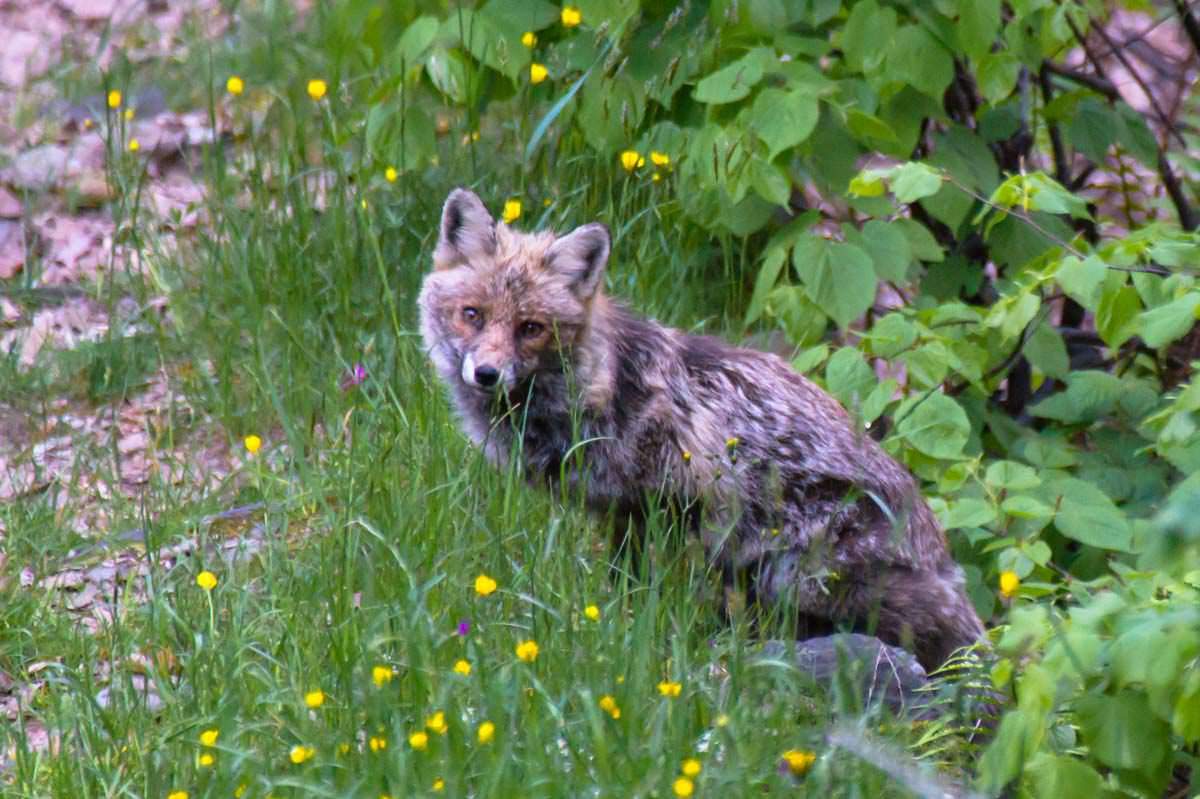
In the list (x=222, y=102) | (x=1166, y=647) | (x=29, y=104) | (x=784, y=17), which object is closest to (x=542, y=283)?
(x=784, y=17)

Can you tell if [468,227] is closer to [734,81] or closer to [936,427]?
[734,81]

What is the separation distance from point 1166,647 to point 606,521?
2.74 metres

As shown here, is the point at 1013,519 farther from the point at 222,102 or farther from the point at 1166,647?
the point at 222,102

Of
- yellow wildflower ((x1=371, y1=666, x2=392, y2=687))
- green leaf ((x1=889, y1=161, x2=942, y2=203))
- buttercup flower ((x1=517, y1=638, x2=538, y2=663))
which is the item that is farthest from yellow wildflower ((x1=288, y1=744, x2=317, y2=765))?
green leaf ((x1=889, y1=161, x2=942, y2=203))

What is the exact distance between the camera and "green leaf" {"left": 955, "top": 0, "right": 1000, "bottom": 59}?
550 centimetres

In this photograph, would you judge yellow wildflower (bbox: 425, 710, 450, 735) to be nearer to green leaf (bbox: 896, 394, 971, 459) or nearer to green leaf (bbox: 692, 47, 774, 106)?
green leaf (bbox: 896, 394, 971, 459)

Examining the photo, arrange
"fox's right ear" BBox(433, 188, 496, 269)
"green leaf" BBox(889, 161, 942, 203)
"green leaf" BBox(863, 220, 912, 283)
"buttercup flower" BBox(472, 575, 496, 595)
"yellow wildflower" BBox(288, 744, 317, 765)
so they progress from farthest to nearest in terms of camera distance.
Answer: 1. "green leaf" BBox(863, 220, 912, 283)
2. "fox's right ear" BBox(433, 188, 496, 269)
3. "green leaf" BBox(889, 161, 942, 203)
4. "buttercup flower" BBox(472, 575, 496, 595)
5. "yellow wildflower" BBox(288, 744, 317, 765)

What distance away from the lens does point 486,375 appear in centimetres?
512

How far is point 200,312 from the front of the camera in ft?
21.9

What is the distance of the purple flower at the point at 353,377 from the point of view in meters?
5.86

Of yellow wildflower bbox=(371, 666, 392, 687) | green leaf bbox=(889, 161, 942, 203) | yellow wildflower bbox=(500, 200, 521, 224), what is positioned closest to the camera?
yellow wildflower bbox=(371, 666, 392, 687)

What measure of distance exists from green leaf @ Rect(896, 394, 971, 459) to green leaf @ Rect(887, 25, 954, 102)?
52.9 inches

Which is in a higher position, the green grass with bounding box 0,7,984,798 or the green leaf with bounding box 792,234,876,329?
the green leaf with bounding box 792,234,876,329

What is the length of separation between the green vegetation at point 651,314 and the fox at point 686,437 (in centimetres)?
22
